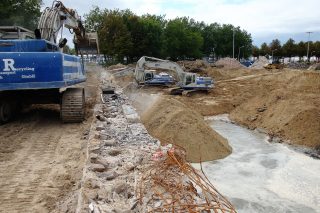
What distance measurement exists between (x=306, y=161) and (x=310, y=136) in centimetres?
200

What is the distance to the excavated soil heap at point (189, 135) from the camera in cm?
1015

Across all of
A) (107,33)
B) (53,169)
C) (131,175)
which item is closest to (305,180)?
(131,175)

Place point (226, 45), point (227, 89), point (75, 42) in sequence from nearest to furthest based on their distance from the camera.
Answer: point (75, 42), point (227, 89), point (226, 45)

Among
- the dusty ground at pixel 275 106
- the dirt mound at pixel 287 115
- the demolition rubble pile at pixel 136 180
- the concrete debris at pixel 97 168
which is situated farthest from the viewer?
the dusty ground at pixel 275 106

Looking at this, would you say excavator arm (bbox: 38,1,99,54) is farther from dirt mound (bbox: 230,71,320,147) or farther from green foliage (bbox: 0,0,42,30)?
green foliage (bbox: 0,0,42,30)

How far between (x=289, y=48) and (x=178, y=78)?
60632 millimetres

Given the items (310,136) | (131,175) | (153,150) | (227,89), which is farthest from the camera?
(227,89)

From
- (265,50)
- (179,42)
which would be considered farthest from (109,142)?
(265,50)

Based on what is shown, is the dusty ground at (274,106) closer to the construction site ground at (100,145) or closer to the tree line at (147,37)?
the construction site ground at (100,145)

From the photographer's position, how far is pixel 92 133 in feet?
29.8

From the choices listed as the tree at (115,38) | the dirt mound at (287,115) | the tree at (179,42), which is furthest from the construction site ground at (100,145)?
the tree at (179,42)

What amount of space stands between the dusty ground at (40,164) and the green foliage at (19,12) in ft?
78.1

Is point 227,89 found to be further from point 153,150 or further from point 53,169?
point 53,169

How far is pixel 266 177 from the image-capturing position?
356 inches
